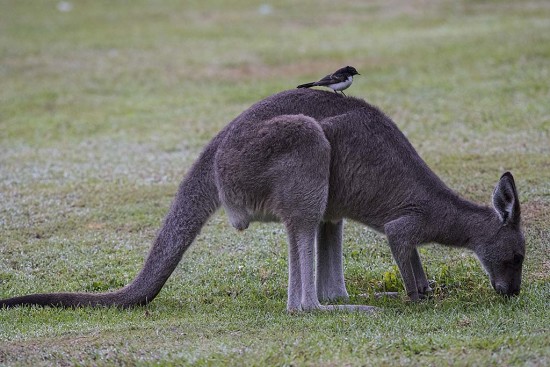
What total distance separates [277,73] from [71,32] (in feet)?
23.5

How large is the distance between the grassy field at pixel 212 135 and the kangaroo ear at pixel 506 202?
581 mm

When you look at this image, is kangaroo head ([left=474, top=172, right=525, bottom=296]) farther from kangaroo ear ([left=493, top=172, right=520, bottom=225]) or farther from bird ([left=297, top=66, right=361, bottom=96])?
bird ([left=297, top=66, right=361, bottom=96])

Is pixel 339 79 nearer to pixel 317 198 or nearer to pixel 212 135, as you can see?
pixel 317 198

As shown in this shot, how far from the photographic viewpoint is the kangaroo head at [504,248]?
6.52 metres

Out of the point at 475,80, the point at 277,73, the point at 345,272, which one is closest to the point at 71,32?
the point at 277,73

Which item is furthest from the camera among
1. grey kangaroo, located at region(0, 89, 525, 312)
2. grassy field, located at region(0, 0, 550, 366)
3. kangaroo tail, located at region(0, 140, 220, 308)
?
kangaroo tail, located at region(0, 140, 220, 308)

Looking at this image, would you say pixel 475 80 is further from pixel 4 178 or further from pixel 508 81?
pixel 4 178

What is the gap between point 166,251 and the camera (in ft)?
21.7

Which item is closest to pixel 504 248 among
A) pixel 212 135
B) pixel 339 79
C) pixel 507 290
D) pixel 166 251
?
pixel 507 290

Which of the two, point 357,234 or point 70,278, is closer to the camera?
point 70,278

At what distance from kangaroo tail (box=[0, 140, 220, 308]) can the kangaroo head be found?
2010 millimetres

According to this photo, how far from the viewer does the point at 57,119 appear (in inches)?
595

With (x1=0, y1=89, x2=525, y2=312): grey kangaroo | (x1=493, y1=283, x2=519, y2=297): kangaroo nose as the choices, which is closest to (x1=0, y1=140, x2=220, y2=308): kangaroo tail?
(x1=0, y1=89, x2=525, y2=312): grey kangaroo

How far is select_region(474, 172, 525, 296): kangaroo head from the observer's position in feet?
21.4
